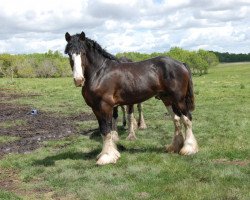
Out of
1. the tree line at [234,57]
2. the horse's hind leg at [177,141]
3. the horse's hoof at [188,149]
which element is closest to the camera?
the horse's hoof at [188,149]

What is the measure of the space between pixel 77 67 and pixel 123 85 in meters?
1.42

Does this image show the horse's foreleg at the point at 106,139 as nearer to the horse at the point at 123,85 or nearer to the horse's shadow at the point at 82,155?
the horse at the point at 123,85

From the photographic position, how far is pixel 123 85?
31.4ft

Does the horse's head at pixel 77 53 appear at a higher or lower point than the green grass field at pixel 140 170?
higher

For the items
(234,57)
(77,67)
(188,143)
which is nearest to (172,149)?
(188,143)

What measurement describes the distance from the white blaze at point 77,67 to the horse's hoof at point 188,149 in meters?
3.36

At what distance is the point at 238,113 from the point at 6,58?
2874 inches

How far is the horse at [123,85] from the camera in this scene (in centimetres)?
936

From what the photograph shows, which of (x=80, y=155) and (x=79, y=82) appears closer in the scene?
(x=79, y=82)

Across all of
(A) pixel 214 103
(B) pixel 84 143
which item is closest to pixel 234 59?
(A) pixel 214 103

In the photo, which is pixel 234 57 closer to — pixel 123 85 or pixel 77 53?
pixel 123 85

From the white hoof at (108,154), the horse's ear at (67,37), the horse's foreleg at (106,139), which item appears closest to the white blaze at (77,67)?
the horse's ear at (67,37)

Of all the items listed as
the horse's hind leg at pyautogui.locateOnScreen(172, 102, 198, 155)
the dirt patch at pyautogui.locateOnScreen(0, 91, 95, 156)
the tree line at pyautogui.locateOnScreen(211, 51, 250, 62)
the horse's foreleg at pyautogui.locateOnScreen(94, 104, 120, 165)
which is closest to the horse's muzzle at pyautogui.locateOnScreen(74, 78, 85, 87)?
the horse's foreleg at pyautogui.locateOnScreen(94, 104, 120, 165)

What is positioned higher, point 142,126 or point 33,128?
point 33,128
